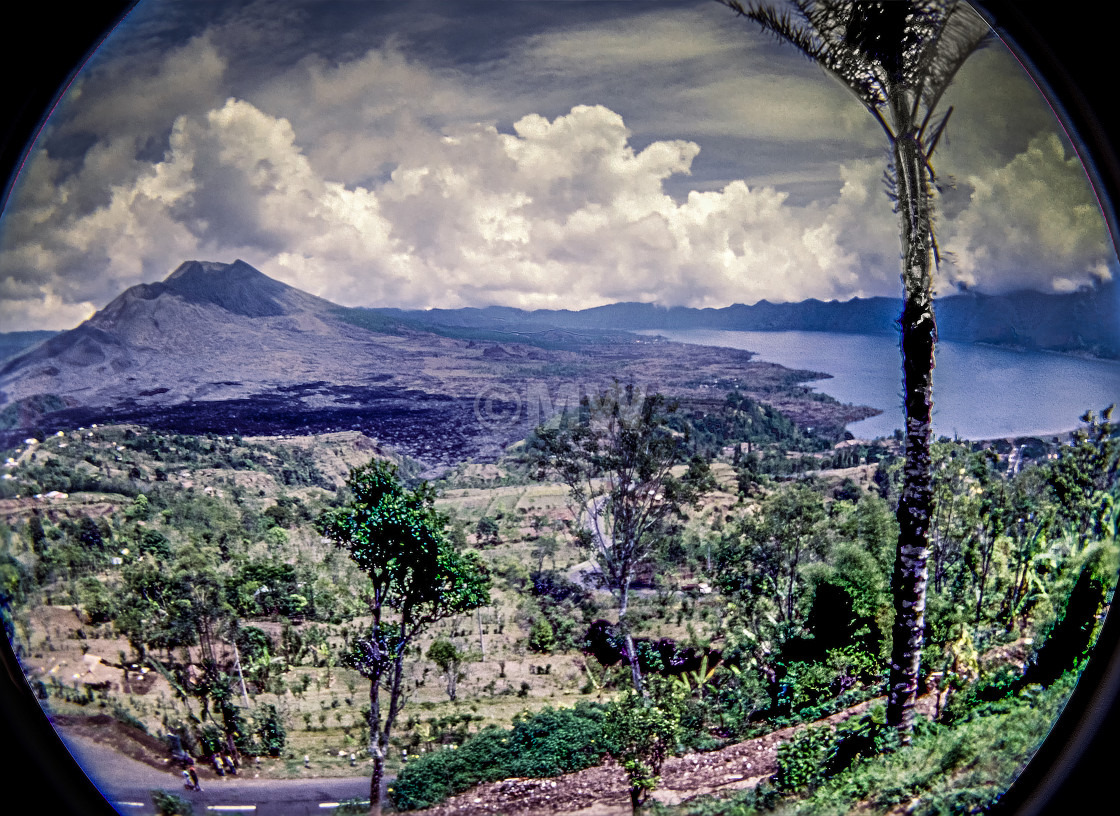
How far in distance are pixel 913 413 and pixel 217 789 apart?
6.29m

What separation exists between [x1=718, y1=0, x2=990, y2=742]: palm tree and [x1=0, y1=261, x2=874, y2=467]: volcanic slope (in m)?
0.82

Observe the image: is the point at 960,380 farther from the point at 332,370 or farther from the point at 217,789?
the point at 217,789

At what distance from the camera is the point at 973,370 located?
4996mm

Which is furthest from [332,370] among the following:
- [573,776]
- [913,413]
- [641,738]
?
[913,413]

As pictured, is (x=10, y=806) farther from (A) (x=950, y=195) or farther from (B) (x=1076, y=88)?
(A) (x=950, y=195)

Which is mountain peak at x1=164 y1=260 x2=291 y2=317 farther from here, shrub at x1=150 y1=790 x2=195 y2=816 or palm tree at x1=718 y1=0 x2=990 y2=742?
palm tree at x1=718 y1=0 x2=990 y2=742

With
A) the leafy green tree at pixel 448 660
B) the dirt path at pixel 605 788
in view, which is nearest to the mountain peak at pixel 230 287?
the leafy green tree at pixel 448 660

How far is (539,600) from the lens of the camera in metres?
5.49

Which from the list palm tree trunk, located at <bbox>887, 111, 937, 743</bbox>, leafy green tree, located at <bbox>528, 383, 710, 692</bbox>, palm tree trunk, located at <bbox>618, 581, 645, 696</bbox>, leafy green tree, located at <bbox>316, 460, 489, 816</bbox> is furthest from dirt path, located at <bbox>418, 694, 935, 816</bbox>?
palm tree trunk, located at <bbox>887, 111, 937, 743</bbox>

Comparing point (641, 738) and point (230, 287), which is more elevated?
point (230, 287)

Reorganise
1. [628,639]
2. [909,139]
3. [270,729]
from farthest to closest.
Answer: [628,639] < [270,729] < [909,139]

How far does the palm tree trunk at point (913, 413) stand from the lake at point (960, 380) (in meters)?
0.20

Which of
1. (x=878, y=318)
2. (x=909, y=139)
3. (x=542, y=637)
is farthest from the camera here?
(x=542, y=637)

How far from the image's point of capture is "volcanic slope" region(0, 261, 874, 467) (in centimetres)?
535
